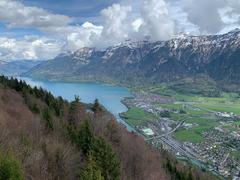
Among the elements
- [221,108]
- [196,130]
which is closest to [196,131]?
[196,130]

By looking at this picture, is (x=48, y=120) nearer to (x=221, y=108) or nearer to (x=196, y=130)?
(x=196, y=130)

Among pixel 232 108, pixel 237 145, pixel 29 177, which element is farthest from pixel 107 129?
pixel 232 108

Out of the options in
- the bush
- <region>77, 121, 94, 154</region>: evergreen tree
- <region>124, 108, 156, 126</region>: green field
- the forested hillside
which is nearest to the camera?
the bush

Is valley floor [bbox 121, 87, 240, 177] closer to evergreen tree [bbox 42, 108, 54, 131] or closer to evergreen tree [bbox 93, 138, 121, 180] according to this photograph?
evergreen tree [bbox 42, 108, 54, 131]

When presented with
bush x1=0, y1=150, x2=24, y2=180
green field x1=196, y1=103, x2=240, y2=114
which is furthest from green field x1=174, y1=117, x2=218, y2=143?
bush x1=0, y1=150, x2=24, y2=180

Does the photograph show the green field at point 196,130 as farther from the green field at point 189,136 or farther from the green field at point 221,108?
the green field at point 221,108

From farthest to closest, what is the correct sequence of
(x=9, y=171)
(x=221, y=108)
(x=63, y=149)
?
(x=221, y=108) → (x=63, y=149) → (x=9, y=171)
